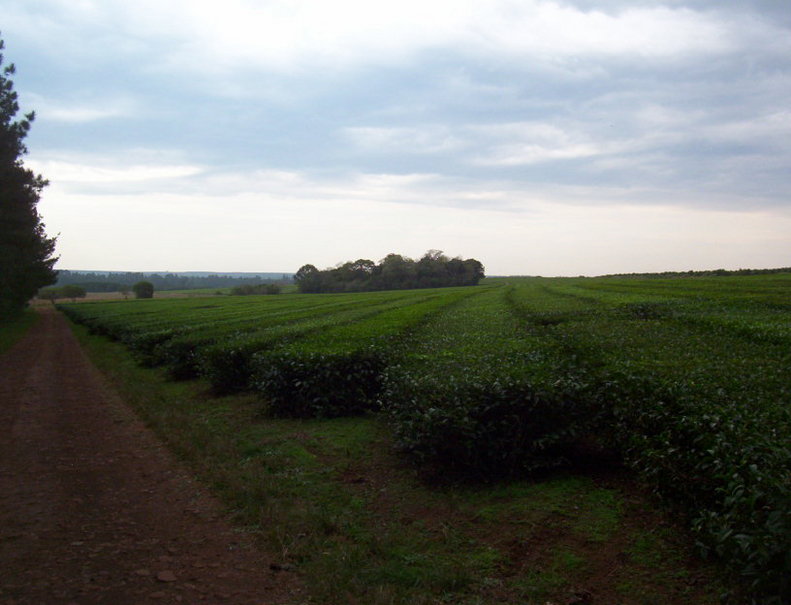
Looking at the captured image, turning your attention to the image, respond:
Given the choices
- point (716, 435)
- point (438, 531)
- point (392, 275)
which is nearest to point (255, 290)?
point (392, 275)

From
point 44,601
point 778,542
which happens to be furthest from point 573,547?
point 44,601

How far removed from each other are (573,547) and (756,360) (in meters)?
3.86

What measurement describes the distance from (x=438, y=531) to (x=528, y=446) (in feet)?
4.80

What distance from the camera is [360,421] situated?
900 cm

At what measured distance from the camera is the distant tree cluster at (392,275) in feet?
328

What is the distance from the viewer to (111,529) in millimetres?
5180

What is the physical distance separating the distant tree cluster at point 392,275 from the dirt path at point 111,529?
90.6 metres

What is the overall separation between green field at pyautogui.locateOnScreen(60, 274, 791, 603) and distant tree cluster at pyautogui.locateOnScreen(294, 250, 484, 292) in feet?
292

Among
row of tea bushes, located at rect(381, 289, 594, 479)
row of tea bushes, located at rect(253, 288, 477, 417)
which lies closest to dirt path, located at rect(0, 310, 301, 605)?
row of tea bushes, located at rect(253, 288, 477, 417)

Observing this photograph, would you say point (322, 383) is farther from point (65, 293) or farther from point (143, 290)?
point (65, 293)

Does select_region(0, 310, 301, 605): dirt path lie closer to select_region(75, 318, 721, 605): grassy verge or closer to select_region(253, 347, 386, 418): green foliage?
select_region(75, 318, 721, 605): grassy verge

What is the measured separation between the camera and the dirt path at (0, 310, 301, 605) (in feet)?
13.5

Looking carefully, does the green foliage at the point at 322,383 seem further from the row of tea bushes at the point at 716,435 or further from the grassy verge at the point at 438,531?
the row of tea bushes at the point at 716,435

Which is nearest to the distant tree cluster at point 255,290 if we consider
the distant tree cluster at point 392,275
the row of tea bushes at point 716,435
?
the distant tree cluster at point 392,275
